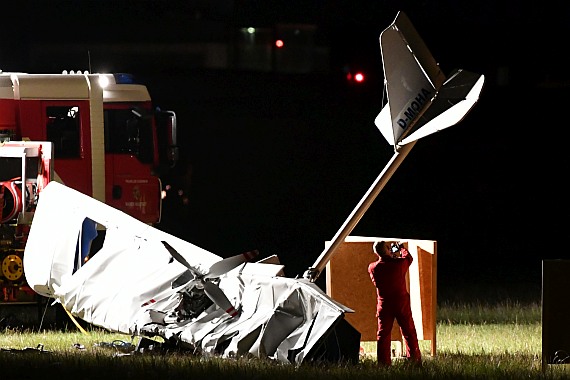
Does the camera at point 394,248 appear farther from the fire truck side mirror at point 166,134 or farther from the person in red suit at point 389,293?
the fire truck side mirror at point 166,134

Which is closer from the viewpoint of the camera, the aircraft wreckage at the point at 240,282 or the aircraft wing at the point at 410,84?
the aircraft wreckage at the point at 240,282

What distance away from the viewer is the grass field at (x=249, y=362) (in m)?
11.4

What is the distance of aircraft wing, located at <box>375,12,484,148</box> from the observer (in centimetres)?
1316

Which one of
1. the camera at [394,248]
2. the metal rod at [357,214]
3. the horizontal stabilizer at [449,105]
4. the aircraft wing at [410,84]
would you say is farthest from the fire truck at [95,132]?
the camera at [394,248]

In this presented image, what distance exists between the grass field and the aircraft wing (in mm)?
2168

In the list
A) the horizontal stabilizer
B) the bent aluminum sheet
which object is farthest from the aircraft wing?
the bent aluminum sheet

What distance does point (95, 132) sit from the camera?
21.7 meters

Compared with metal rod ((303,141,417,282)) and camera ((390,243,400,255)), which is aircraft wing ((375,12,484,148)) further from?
camera ((390,243,400,255))

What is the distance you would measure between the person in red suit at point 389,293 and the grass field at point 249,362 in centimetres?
27

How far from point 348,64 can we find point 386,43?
116 ft

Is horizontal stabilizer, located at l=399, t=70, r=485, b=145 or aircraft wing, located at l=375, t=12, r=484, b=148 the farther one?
aircraft wing, located at l=375, t=12, r=484, b=148

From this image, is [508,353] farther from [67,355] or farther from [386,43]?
[67,355]

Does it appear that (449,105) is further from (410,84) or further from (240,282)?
(240,282)

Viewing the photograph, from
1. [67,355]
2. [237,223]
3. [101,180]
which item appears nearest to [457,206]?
[237,223]
